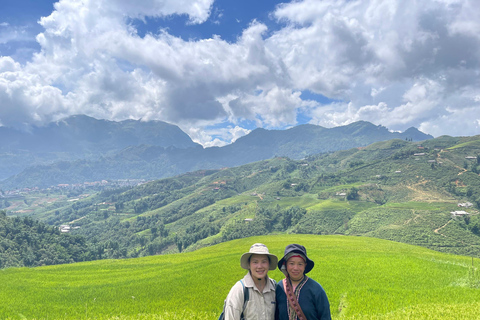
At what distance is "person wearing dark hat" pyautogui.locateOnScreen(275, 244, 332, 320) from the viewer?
6422mm

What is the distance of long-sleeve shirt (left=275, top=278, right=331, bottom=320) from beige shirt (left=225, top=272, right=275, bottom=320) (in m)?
0.22

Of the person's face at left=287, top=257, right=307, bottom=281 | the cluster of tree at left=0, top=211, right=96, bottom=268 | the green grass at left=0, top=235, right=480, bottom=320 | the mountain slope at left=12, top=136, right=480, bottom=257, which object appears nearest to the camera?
the person's face at left=287, top=257, right=307, bottom=281

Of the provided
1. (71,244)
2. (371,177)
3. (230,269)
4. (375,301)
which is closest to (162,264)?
(230,269)

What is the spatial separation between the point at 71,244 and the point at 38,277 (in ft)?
329

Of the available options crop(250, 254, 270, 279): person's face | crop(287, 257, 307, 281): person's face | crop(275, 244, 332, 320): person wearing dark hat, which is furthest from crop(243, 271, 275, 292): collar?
crop(287, 257, 307, 281): person's face

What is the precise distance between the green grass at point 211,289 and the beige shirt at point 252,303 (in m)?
9.31

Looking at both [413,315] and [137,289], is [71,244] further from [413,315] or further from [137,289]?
[413,315]

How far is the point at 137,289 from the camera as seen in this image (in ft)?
74.1

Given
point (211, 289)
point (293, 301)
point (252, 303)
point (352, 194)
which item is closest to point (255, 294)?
point (252, 303)

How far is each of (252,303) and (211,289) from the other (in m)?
16.2

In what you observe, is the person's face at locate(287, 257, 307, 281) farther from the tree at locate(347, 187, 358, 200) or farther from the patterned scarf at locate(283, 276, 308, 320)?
the tree at locate(347, 187, 358, 200)

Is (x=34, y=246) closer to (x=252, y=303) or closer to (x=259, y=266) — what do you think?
(x=252, y=303)

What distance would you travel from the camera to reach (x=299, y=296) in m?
6.57

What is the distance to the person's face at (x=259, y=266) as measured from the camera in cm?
640
